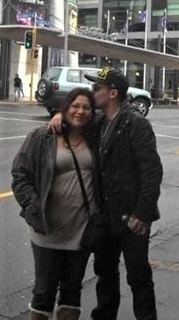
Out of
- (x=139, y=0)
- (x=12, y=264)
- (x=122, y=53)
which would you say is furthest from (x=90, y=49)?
(x=12, y=264)

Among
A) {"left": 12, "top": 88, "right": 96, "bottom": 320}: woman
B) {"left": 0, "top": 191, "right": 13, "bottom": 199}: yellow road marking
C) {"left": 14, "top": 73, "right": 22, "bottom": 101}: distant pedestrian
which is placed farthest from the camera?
{"left": 14, "top": 73, "right": 22, "bottom": 101}: distant pedestrian

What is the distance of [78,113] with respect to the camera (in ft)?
12.1

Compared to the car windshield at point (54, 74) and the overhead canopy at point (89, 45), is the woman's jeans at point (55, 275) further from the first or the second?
the overhead canopy at point (89, 45)

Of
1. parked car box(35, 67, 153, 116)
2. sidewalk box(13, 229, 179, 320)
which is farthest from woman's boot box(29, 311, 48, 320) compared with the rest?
parked car box(35, 67, 153, 116)

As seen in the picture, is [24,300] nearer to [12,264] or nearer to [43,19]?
[12,264]

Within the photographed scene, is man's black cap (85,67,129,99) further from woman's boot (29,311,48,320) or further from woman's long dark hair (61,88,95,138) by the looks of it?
woman's boot (29,311,48,320)

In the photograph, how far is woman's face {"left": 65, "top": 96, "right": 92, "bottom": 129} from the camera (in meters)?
3.68

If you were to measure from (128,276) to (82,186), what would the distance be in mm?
687

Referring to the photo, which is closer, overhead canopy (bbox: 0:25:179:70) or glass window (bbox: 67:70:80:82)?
glass window (bbox: 67:70:80:82)

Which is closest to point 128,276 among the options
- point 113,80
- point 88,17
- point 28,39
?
point 113,80

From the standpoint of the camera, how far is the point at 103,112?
3.90m

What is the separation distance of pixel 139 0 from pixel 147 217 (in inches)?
2827

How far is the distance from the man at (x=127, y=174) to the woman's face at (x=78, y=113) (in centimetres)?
9

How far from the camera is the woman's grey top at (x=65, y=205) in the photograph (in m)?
3.63
